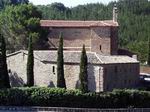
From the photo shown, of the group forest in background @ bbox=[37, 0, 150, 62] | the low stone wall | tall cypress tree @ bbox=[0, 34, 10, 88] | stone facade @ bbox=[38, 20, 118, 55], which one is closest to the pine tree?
the low stone wall

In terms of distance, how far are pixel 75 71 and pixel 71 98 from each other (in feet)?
19.9

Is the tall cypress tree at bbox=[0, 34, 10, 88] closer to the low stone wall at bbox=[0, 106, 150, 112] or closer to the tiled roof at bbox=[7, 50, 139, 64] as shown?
the low stone wall at bbox=[0, 106, 150, 112]

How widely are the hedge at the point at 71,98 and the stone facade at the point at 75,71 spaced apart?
4115 millimetres

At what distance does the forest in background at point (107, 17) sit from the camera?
225 feet

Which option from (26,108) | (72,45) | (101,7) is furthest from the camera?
(101,7)

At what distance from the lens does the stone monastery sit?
51.0 metres

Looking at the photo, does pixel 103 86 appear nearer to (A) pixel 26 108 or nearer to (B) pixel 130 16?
(A) pixel 26 108

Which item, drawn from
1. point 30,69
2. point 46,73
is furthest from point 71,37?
point 30,69

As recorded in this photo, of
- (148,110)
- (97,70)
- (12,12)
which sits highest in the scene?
(12,12)

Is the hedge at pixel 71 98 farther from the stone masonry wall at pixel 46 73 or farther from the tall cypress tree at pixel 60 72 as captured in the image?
the stone masonry wall at pixel 46 73

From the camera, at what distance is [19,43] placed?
6862cm

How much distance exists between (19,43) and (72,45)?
24.3 ft

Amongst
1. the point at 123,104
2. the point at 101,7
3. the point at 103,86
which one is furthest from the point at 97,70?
the point at 101,7

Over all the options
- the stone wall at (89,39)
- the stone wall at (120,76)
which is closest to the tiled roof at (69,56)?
the stone wall at (120,76)
